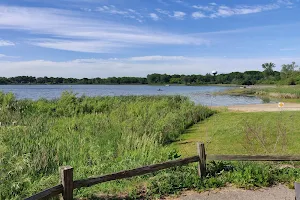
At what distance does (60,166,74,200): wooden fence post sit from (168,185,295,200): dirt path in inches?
76.9

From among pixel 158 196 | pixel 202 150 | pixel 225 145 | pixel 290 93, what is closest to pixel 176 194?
pixel 158 196

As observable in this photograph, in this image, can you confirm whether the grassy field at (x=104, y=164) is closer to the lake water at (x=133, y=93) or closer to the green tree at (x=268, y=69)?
the lake water at (x=133, y=93)

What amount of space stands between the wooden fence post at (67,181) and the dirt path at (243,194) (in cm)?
195

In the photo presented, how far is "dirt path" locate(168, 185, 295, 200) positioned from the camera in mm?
5523

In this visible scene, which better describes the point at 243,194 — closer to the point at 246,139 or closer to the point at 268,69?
the point at 246,139

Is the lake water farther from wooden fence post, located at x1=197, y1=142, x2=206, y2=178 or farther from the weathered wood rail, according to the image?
wooden fence post, located at x1=197, y1=142, x2=206, y2=178

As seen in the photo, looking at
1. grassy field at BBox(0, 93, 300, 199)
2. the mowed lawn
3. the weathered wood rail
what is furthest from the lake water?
the weathered wood rail

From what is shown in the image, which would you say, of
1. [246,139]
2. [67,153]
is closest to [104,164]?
[67,153]

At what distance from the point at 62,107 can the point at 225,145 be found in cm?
1124

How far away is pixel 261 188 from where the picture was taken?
6.02m

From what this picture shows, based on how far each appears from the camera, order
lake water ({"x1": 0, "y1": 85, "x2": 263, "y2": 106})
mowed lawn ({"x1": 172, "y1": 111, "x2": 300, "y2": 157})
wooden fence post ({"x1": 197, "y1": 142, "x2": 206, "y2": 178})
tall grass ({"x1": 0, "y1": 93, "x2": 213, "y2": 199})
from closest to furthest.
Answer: tall grass ({"x1": 0, "y1": 93, "x2": 213, "y2": 199}), wooden fence post ({"x1": 197, "y1": 142, "x2": 206, "y2": 178}), mowed lawn ({"x1": 172, "y1": 111, "x2": 300, "y2": 157}), lake water ({"x1": 0, "y1": 85, "x2": 263, "y2": 106})

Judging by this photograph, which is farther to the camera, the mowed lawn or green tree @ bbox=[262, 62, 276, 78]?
green tree @ bbox=[262, 62, 276, 78]

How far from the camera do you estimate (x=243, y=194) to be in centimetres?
570

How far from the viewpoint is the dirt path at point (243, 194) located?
552cm
